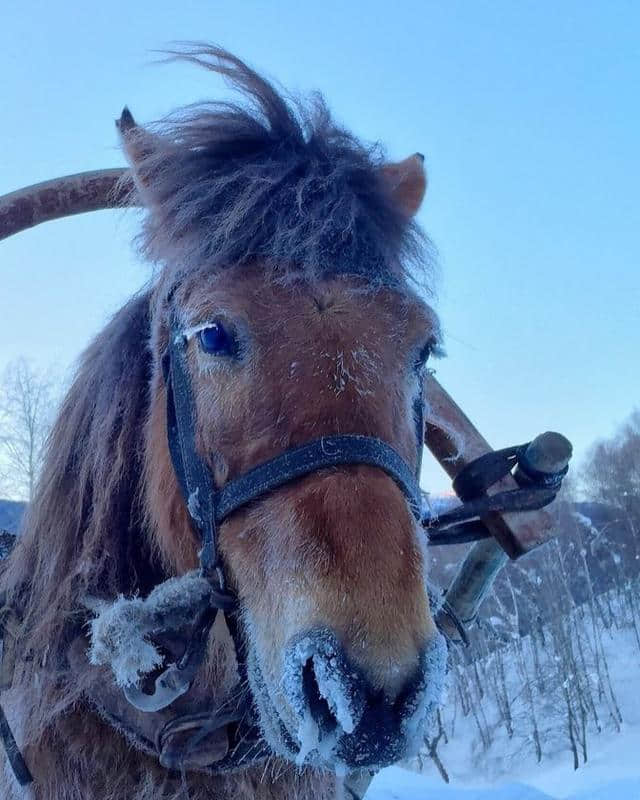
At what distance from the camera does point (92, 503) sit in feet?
7.10

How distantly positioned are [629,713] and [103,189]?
3118cm

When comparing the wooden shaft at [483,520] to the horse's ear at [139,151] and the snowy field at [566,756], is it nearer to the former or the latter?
the horse's ear at [139,151]

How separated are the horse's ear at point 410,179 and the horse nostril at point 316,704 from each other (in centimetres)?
177

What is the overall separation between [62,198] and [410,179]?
1393 mm

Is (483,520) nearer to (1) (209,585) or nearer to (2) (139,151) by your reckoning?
(1) (209,585)

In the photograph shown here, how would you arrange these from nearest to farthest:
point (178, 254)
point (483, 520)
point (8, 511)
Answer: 1. point (178, 254)
2. point (483, 520)
3. point (8, 511)

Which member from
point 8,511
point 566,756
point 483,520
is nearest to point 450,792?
point 8,511

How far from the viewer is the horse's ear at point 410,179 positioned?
2.46 m

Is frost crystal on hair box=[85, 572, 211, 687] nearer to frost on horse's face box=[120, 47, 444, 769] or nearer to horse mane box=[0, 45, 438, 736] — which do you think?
frost on horse's face box=[120, 47, 444, 769]

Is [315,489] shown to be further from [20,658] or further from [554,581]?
[554,581]

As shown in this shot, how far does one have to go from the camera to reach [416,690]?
1.17 metres

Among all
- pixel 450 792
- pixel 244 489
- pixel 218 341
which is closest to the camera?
pixel 244 489

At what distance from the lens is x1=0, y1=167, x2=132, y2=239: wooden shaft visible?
2490mm

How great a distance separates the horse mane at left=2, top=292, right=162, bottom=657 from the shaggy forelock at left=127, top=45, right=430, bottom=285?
44cm
